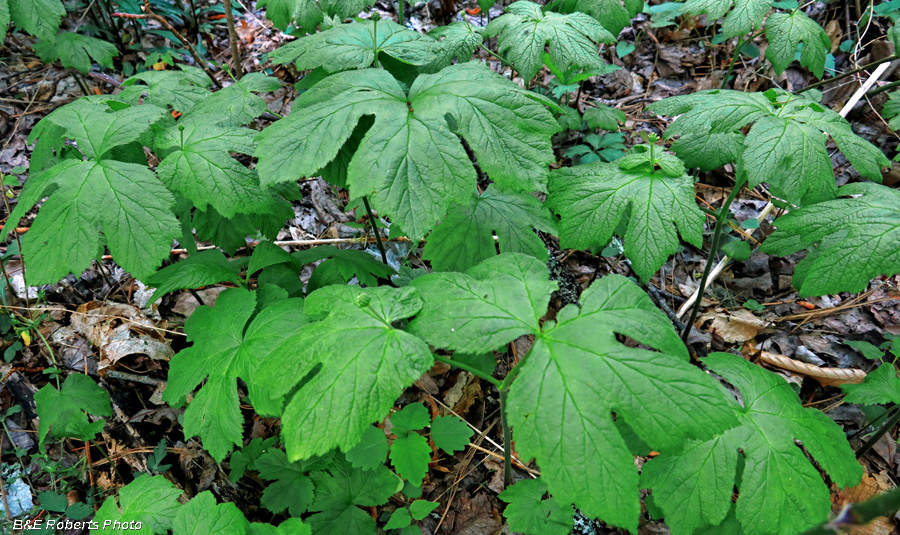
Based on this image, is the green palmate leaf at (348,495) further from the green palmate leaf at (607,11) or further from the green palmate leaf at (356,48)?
the green palmate leaf at (607,11)

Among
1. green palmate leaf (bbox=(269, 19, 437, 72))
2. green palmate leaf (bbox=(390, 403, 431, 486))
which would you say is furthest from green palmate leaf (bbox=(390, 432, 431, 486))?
green palmate leaf (bbox=(269, 19, 437, 72))

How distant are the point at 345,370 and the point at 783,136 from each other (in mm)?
1916

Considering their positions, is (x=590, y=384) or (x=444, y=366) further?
(x=444, y=366)

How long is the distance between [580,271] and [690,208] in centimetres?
126

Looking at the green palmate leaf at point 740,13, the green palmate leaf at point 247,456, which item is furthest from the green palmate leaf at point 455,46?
the green palmate leaf at point 247,456

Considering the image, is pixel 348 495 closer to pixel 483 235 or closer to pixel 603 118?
pixel 483 235

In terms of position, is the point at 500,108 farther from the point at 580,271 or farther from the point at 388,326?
the point at 580,271

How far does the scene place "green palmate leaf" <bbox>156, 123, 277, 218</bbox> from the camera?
1.98 meters

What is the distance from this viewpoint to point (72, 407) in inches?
94.0

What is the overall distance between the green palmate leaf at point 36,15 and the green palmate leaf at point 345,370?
3.24 meters

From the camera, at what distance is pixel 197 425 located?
185cm

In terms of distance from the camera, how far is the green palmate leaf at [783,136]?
1.98 meters

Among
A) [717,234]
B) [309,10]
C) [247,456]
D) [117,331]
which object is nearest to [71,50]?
[309,10]

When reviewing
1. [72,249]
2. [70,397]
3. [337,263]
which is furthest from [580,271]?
[70,397]
